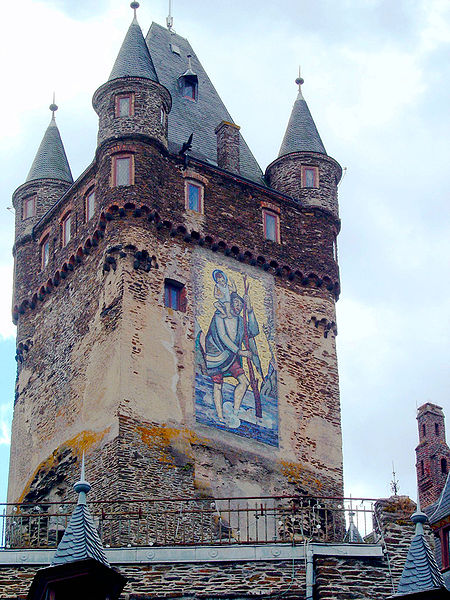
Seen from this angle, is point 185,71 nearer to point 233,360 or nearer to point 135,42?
point 135,42

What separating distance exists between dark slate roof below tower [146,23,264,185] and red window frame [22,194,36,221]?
4.58 meters

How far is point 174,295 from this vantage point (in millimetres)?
38281

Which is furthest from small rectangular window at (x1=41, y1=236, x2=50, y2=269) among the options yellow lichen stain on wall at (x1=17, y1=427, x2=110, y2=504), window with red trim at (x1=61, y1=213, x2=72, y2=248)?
yellow lichen stain on wall at (x1=17, y1=427, x2=110, y2=504)

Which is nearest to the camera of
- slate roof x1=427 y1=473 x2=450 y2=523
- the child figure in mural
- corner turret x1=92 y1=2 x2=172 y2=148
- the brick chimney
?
slate roof x1=427 y1=473 x2=450 y2=523

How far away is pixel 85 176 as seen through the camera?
40.7m

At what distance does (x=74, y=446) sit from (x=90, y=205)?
6826mm

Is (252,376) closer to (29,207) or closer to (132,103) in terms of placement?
(132,103)

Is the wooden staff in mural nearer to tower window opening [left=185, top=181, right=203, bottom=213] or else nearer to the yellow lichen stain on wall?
tower window opening [left=185, top=181, right=203, bottom=213]

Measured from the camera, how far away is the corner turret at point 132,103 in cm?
3975

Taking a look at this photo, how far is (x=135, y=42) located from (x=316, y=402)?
Answer: 1087cm

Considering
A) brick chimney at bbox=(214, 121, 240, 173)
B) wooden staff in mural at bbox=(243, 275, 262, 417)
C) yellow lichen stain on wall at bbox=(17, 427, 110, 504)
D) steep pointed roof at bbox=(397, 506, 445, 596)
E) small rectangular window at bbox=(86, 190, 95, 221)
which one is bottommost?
steep pointed roof at bbox=(397, 506, 445, 596)

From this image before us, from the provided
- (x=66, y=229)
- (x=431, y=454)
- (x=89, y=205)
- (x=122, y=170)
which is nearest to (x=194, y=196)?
(x=122, y=170)

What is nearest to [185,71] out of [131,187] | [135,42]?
[135,42]

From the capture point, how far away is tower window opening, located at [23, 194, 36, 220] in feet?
144
